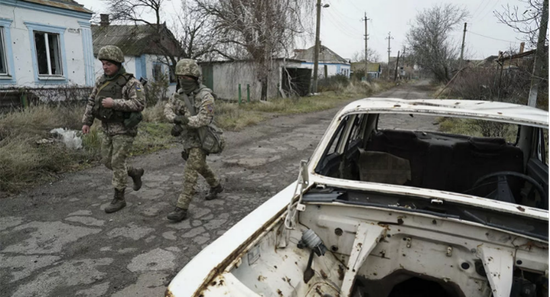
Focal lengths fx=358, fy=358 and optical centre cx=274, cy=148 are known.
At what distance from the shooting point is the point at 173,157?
680 centimetres

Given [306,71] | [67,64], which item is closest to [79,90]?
[67,64]

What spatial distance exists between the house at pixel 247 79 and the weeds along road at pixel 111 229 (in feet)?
37.4

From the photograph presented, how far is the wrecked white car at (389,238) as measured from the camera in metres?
1.73

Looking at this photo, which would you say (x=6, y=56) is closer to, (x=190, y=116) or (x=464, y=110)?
(x=190, y=116)

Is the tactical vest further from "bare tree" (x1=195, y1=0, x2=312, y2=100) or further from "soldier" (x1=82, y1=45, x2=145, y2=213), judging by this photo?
"bare tree" (x1=195, y1=0, x2=312, y2=100)

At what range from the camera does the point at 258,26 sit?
15.1 metres

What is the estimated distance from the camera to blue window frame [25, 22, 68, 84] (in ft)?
37.5

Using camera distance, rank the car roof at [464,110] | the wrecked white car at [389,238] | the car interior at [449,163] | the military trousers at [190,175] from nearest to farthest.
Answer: the wrecked white car at [389,238] < the car roof at [464,110] < the car interior at [449,163] < the military trousers at [190,175]

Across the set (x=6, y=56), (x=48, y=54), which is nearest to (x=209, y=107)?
(x=6, y=56)

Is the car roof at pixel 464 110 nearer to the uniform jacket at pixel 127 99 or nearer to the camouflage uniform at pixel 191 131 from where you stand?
the camouflage uniform at pixel 191 131

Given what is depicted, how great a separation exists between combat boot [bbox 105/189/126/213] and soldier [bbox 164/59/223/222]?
75cm

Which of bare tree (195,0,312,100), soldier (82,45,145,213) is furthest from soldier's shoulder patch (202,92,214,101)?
bare tree (195,0,312,100)

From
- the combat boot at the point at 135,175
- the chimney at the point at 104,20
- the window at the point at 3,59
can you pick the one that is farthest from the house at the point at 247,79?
the combat boot at the point at 135,175

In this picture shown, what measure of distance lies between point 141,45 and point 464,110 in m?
19.7
